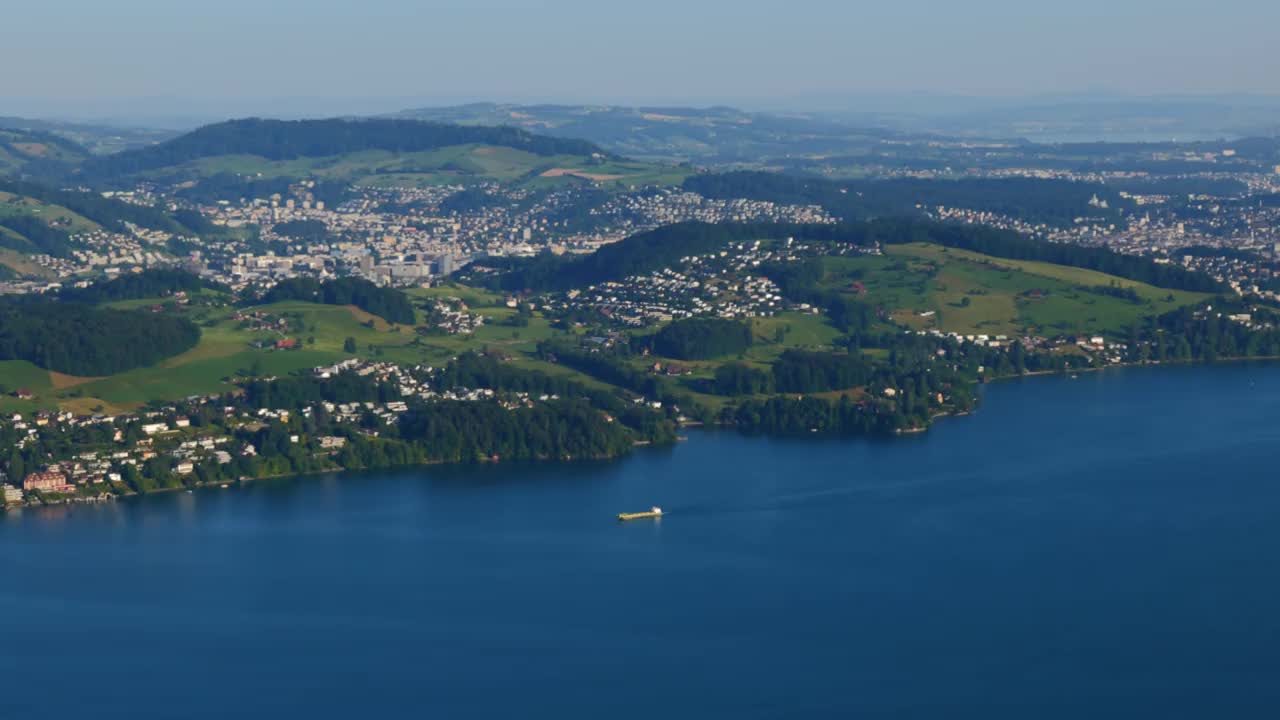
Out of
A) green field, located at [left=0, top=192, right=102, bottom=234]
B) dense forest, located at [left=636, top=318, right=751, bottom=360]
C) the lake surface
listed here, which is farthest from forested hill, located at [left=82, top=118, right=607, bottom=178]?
the lake surface

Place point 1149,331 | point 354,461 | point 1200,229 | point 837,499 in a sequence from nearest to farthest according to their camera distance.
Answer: point 837,499, point 354,461, point 1149,331, point 1200,229

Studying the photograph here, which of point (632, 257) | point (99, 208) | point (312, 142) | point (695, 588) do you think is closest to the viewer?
point (695, 588)

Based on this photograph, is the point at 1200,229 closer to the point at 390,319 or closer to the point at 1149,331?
the point at 1149,331

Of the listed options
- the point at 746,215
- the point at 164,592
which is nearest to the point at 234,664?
the point at 164,592

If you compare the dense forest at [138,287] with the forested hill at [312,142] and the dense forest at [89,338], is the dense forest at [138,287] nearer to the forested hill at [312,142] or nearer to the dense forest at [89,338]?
the dense forest at [89,338]

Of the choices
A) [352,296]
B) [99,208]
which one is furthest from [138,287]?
[99,208]

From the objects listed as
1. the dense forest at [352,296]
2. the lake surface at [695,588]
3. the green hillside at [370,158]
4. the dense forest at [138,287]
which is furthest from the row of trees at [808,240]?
the green hillside at [370,158]

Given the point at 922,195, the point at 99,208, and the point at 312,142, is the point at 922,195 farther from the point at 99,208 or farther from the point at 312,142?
the point at 312,142
